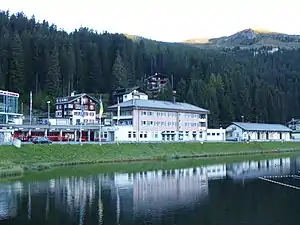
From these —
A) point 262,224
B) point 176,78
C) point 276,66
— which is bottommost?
point 262,224

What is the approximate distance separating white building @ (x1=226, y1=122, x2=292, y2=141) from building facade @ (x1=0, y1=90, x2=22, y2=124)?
131 ft

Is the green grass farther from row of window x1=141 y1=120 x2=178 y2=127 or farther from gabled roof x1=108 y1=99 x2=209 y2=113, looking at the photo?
gabled roof x1=108 y1=99 x2=209 y2=113

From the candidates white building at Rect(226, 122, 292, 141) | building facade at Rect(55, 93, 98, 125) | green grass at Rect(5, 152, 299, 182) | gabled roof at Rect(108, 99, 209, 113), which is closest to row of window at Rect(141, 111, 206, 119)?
gabled roof at Rect(108, 99, 209, 113)

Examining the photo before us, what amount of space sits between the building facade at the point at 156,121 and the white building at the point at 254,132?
883 cm

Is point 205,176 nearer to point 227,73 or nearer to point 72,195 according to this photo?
point 72,195

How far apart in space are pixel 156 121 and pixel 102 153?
21.1m

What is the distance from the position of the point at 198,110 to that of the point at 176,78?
134 feet

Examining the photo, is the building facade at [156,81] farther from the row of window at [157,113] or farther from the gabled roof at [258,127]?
the row of window at [157,113]

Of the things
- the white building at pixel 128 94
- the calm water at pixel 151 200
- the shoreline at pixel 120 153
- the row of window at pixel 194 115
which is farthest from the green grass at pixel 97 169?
the white building at pixel 128 94

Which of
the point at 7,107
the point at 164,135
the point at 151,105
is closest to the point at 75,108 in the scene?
the point at 151,105

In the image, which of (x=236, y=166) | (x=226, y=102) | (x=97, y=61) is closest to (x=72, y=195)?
(x=236, y=166)

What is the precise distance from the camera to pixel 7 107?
63.5 m

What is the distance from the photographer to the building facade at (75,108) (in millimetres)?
79812

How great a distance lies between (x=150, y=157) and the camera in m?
56.4
